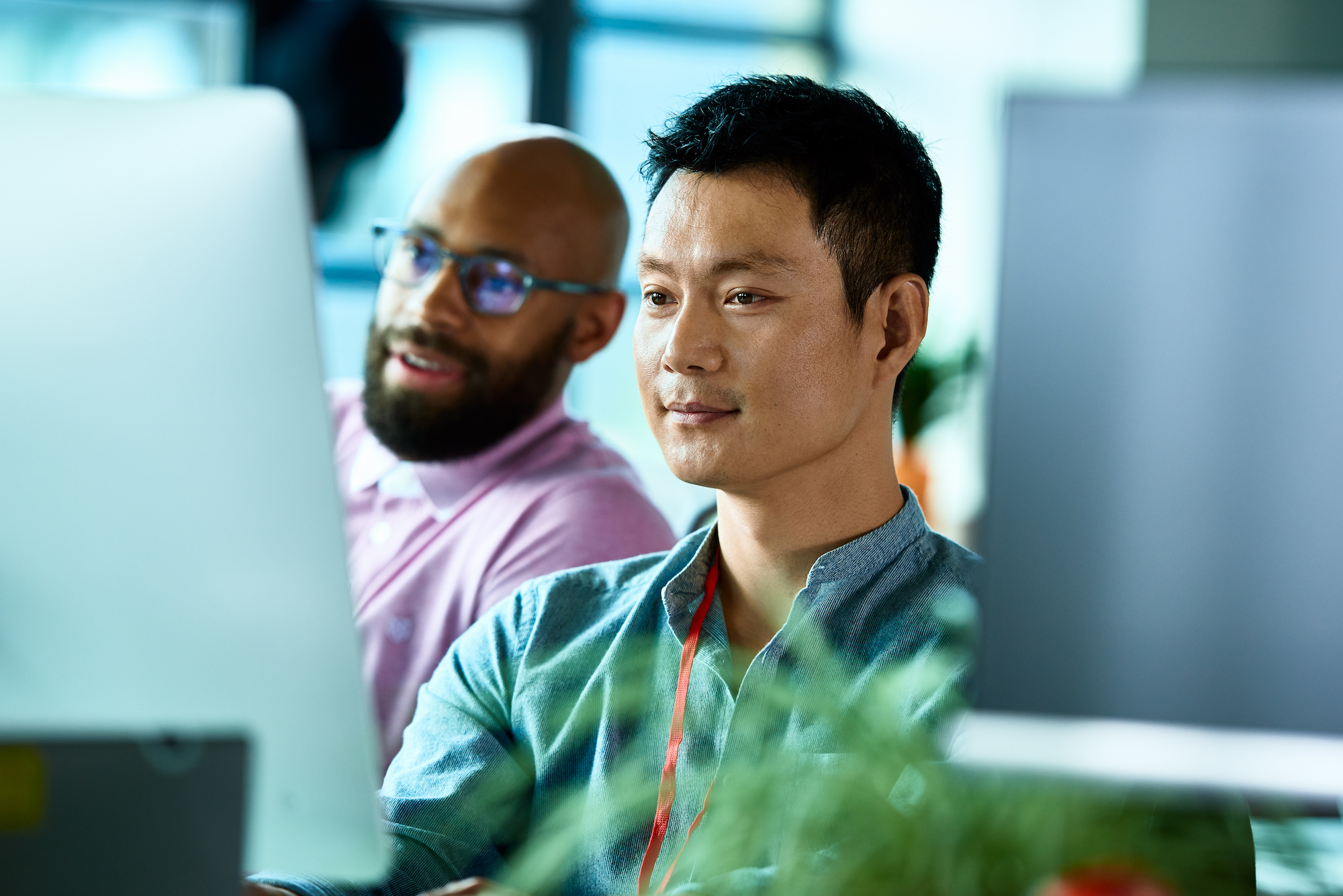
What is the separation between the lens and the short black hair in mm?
1261

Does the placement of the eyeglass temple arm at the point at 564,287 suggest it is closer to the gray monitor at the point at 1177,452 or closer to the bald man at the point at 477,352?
the bald man at the point at 477,352

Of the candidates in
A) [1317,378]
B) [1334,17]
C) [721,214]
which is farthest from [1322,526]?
[1334,17]

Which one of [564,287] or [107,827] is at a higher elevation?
[564,287]

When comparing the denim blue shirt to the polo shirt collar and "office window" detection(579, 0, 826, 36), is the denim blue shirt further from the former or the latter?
"office window" detection(579, 0, 826, 36)

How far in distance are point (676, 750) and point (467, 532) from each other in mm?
745

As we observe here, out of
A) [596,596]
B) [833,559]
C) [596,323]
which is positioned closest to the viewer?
[833,559]

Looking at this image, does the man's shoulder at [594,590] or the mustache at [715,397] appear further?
the man's shoulder at [594,590]

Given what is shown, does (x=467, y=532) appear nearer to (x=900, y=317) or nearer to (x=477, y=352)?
(x=477, y=352)

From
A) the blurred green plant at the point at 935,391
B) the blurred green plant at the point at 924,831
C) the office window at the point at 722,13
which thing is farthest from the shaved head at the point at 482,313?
the office window at the point at 722,13

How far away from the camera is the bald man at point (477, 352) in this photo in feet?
6.11

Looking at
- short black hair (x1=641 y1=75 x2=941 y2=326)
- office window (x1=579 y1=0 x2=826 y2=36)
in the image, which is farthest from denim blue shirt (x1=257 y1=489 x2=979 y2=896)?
office window (x1=579 y1=0 x2=826 y2=36)

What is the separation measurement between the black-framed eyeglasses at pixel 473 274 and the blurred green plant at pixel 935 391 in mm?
2619

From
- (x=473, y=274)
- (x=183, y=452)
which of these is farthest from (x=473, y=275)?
(x=183, y=452)

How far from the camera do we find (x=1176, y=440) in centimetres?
64
